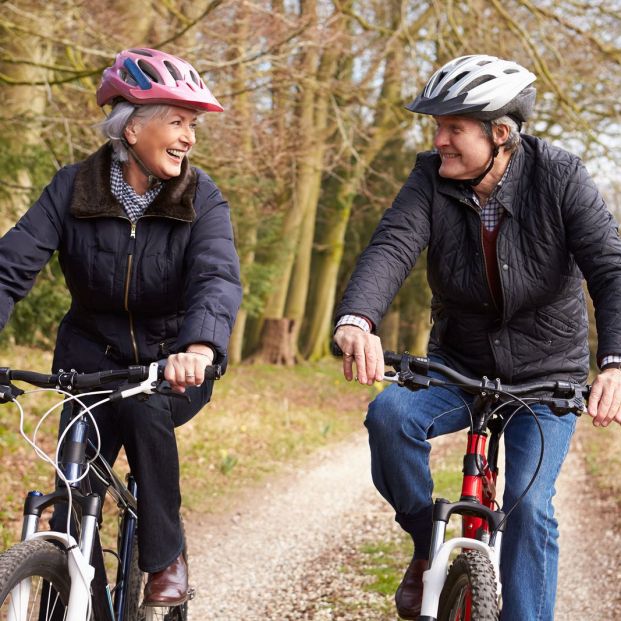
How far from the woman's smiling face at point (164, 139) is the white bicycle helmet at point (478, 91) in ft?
2.76

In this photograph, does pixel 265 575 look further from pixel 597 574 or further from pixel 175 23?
pixel 175 23

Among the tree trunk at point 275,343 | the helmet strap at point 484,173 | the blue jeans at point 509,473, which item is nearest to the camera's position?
the blue jeans at point 509,473

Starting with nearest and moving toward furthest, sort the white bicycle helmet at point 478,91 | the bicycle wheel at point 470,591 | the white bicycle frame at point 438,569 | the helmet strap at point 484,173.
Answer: the bicycle wheel at point 470,591 → the white bicycle frame at point 438,569 → the white bicycle helmet at point 478,91 → the helmet strap at point 484,173

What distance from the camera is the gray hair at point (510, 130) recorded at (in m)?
3.61

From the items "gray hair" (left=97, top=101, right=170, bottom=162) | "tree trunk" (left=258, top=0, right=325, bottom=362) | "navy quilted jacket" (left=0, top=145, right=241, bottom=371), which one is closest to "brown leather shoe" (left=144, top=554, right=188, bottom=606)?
"navy quilted jacket" (left=0, top=145, right=241, bottom=371)

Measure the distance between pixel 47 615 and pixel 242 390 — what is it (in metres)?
11.5

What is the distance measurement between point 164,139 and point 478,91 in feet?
3.80

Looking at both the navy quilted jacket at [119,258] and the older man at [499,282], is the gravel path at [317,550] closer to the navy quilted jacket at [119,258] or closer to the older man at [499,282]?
the older man at [499,282]

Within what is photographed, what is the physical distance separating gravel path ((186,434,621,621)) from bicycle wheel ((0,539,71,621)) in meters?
2.54

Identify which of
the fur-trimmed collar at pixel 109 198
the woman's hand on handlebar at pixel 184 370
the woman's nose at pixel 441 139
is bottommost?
the woman's hand on handlebar at pixel 184 370

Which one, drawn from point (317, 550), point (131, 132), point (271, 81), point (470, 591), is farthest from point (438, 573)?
point (271, 81)

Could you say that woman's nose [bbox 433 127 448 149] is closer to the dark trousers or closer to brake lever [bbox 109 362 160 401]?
the dark trousers

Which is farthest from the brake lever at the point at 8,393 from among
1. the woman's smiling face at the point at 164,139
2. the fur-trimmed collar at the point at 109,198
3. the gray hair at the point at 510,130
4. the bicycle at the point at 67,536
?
the gray hair at the point at 510,130

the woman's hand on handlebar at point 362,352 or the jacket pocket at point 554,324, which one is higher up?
the jacket pocket at point 554,324
